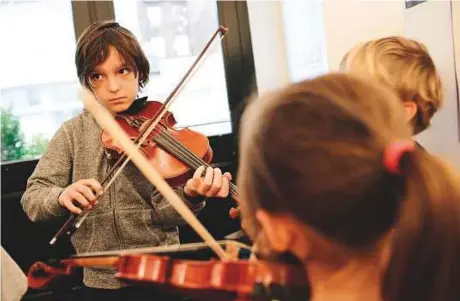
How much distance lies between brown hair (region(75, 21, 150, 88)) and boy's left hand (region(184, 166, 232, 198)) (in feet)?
1.00

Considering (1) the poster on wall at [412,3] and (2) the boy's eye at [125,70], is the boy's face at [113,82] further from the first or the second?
(1) the poster on wall at [412,3]

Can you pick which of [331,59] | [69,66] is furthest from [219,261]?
[69,66]

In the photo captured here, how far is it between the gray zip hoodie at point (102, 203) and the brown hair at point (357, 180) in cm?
65

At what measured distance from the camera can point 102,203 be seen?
1313mm

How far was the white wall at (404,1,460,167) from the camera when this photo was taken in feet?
5.78

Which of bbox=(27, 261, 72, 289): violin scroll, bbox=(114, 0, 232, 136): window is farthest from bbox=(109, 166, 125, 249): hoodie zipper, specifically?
bbox=(114, 0, 232, 136): window

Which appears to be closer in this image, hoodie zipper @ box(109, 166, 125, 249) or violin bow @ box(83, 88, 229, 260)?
violin bow @ box(83, 88, 229, 260)

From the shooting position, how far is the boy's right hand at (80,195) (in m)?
1.20

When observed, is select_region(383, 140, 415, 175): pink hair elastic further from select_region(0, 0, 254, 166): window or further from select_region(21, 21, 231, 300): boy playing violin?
select_region(0, 0, 254, 166): window

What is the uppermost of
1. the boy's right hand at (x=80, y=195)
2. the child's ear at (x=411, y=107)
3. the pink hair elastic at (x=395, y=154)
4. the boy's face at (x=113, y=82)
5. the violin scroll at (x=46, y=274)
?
the boy's face at (x=113, y=82)

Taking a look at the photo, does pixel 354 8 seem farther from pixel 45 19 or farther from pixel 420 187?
pixel 420 187

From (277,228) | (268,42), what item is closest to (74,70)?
(268,42)

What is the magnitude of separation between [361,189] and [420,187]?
0.07 metres

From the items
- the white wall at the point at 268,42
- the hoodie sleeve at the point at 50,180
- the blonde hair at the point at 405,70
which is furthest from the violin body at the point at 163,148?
the white wall at the point at 268,42
